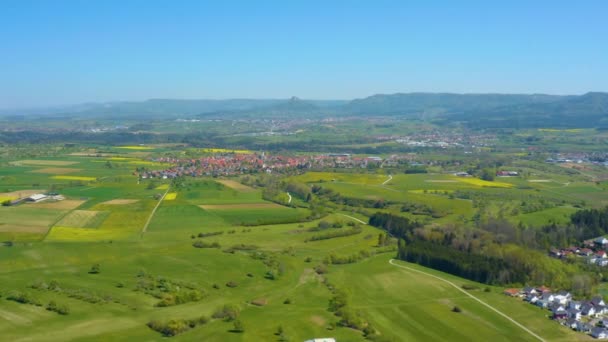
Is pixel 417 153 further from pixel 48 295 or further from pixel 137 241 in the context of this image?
pixel 48 295

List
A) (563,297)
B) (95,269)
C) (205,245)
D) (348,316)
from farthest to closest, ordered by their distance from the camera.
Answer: (205,245)
(95,269)
(563,297)
(348,316)

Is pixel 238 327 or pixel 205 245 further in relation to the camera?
pixel 205 245

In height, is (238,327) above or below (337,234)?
above

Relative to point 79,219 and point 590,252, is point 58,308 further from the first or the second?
point 590,252

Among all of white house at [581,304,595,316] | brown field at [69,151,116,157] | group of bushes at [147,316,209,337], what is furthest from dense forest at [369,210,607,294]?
brown field at [69,151,116,157]

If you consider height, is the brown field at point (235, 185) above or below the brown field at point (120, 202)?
below

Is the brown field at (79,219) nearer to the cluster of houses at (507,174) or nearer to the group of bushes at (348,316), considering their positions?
the group of bushes at (348,316)

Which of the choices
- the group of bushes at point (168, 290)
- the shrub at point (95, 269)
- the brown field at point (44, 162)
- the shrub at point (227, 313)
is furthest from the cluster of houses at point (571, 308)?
the brown field at point (44, 162)

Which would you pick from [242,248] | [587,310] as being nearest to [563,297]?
[587,310]
